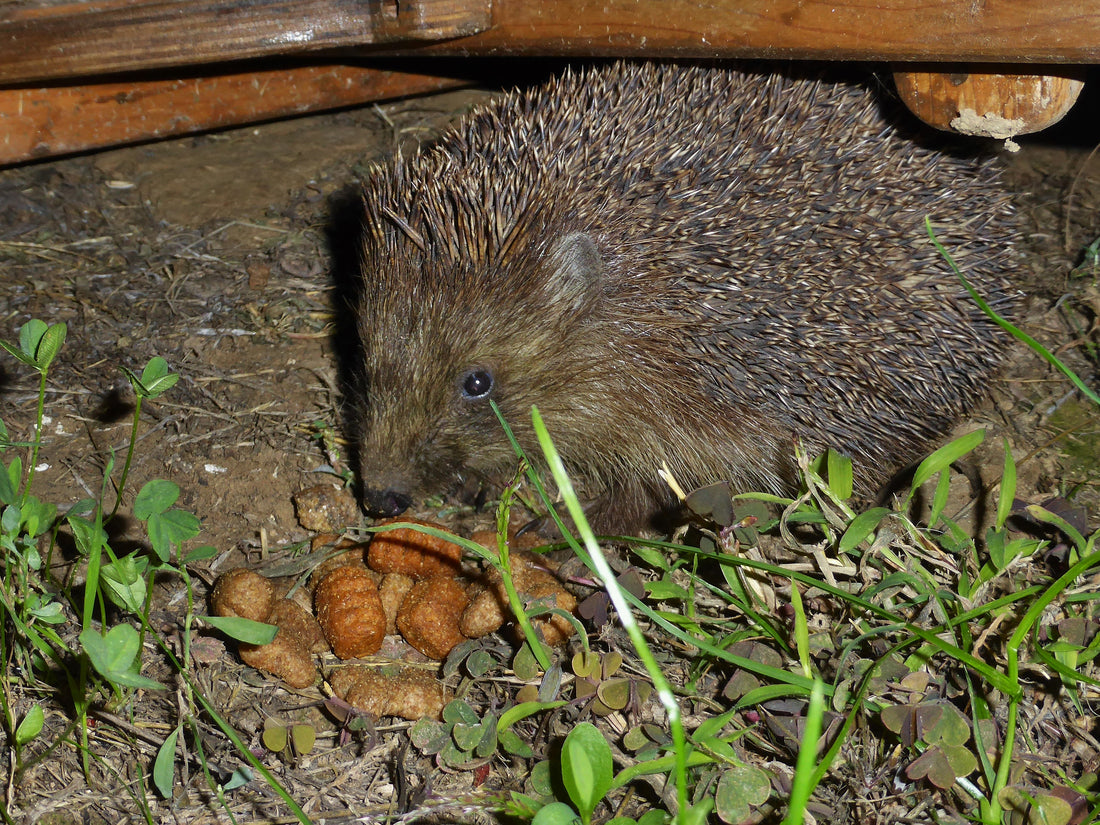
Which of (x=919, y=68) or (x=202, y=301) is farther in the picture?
(x=202, y=301)

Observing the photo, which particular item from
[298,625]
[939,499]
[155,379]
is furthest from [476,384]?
[939,499]

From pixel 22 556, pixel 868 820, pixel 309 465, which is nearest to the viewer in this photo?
pixel 868 820

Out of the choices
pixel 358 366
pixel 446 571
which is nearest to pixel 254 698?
pixel 446 571

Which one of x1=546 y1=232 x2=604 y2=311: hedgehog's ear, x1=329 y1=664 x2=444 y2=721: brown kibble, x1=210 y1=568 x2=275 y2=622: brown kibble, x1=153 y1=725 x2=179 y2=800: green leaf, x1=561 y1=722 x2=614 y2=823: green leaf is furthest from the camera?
x1=546 y1=232 x2=604 y2=311: hedgehog's ear

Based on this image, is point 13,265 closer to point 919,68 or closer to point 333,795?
point 333,795

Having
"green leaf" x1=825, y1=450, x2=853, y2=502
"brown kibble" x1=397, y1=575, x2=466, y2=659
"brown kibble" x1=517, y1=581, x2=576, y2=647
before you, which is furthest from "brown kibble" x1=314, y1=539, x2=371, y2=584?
"green leaf" x1=825, y1=450, x2=853, y2=502

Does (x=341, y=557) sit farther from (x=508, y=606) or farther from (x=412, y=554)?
(x=508, y=606)

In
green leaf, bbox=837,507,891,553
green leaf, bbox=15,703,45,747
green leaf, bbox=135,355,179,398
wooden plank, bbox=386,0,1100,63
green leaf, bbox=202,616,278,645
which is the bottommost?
green leaf, bbox=15,703,45,747

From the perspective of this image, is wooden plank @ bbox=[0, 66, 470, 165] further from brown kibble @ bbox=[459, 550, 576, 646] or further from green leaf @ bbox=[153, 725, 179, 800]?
green leaf @ bbox=[153, 725, 179, 800]
